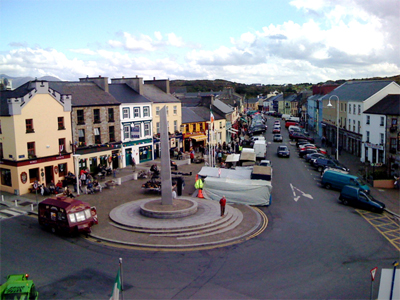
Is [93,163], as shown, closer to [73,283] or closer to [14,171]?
[14,171]

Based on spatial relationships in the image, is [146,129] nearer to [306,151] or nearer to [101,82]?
[101,82]

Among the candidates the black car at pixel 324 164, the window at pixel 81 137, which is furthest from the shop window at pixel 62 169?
the black car at pixel 324 164

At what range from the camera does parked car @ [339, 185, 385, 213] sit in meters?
26.7

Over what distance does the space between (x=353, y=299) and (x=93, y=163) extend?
29.8m

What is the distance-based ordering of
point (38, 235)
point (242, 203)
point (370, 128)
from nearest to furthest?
point (38, 235), point (242, 203), point (370, 128)

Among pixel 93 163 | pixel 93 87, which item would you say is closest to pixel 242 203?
pixel 93 163

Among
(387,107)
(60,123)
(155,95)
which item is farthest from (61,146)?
(387,107)

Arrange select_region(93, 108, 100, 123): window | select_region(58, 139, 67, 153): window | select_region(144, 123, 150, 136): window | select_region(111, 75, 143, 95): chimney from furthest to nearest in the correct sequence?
select_region(111, 75, 143, 95): chimney
select_region(144, 123, 150, 136): window
select_region(93, 108, 100, 123): window
select_region(58, 139, 67, 153): window

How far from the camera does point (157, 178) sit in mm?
34906

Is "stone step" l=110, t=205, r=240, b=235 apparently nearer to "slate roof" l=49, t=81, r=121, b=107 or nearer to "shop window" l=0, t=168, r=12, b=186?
"shop window" l=0, t=168, r=12, b=186

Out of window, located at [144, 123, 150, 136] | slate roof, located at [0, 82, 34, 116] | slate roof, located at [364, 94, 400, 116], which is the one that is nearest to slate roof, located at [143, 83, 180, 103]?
window, located at [144, 123, 150, 136]

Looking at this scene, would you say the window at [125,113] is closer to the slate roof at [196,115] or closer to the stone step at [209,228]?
the slate roof at [196,115]

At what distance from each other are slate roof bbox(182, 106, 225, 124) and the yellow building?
947 inches

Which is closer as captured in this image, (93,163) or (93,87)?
(93,163)
